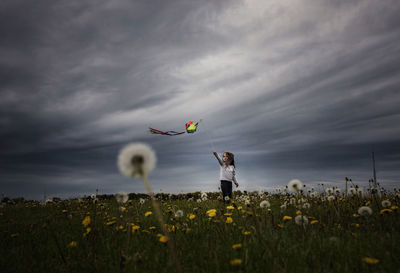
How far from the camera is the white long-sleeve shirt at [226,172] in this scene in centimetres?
1130

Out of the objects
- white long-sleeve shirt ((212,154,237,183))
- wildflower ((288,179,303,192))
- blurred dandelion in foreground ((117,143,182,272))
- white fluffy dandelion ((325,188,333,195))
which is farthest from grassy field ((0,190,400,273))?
white long-sleeve shirt ((212,154,237,183))

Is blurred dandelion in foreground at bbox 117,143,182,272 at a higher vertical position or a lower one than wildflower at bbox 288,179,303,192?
higher

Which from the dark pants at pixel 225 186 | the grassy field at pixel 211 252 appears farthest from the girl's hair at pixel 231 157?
Answer: the grassy field at pixel 211 252

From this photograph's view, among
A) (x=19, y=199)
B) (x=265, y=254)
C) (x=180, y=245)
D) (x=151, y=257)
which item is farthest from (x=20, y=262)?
(x=19, y=199)

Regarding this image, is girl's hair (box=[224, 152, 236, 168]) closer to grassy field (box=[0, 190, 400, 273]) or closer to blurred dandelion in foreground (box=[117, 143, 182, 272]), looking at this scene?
grassy field (box=[0, 190, 400, 273])

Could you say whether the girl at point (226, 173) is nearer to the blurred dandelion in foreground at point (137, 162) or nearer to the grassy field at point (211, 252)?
the grassy field at point (211, 252)

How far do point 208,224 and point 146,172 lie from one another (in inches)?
134

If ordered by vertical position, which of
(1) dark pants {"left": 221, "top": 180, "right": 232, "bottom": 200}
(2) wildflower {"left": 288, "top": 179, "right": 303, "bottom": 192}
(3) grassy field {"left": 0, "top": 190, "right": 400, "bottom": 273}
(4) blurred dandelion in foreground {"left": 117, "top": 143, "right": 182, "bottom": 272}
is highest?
(4) blurred dandelion in foreground {"left": 117, "top": 143, "right": 182, "bottom": 272}

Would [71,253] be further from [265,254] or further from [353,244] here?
[353,244]

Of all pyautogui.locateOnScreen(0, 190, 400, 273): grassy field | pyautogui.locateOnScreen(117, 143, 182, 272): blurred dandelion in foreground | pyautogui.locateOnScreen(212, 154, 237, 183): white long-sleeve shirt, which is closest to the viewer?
pyautogui.locateOnScreen(117, 143, 182, 272): blurred dandelion in foreground

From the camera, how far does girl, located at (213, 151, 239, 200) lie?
1131cm

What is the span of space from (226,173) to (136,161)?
32.1 ft

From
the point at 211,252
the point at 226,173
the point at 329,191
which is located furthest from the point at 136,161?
the point at 226,173

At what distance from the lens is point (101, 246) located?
3855 mm
